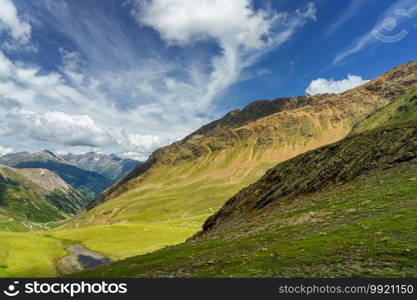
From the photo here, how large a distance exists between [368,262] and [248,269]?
8443 mm

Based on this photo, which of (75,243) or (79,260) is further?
(75,243)

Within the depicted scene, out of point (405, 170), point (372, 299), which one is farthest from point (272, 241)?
point (405, 170)

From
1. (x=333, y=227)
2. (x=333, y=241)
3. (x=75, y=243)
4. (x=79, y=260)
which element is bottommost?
(x=79, y=260)

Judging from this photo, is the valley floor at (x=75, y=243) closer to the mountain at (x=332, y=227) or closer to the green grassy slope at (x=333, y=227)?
the mountain at (x=332, y=227)

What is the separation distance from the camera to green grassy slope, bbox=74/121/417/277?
21.6 metres

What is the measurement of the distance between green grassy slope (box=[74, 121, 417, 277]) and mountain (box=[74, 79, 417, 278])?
69 mm

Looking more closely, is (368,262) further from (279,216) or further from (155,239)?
(155,239)

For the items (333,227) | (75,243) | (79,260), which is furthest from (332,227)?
(75,243)

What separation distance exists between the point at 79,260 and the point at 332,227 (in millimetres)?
89481

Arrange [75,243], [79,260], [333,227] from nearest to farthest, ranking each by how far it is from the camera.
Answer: [333,227], [79,260], [75,243]

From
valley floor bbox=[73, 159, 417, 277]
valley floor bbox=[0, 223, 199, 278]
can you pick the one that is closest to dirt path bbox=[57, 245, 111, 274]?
valley floor bbox=[0, 223, 199, 278]

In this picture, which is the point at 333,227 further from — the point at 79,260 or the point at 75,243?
the point at 75,243

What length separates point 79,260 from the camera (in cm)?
9744

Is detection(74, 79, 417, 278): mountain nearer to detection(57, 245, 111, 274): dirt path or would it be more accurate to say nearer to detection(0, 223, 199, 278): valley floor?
detection(0, 223, 199, 278): valley floor
